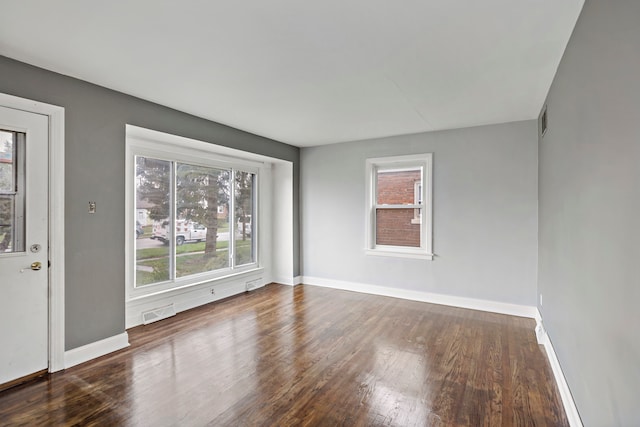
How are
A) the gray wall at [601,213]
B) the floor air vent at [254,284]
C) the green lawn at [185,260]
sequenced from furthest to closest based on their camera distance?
the floor air vent at [254,284] < the green lawn at [185,260] < the gray wall at [601,213]

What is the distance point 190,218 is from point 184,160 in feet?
2.62

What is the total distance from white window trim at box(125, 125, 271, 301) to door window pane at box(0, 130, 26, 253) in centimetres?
95

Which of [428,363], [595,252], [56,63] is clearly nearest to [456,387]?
[428,363]

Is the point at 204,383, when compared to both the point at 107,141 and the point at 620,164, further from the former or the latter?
the point at 620,164

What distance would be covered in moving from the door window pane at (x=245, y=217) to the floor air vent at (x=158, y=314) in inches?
52.2

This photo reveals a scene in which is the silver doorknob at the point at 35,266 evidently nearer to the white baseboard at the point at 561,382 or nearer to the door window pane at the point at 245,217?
A: the door window pane at the point at 245,217

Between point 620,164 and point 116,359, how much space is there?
381 cm

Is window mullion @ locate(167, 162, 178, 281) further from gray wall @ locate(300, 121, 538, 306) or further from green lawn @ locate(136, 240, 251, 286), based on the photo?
gray wall @ locate(300, 121, 538, 306)

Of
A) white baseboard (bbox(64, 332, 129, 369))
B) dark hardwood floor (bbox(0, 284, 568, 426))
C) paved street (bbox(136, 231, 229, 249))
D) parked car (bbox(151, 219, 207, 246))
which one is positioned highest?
parked car (bbox(151, 219, 207, 246))

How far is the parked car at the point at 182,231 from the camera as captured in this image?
13.3ft

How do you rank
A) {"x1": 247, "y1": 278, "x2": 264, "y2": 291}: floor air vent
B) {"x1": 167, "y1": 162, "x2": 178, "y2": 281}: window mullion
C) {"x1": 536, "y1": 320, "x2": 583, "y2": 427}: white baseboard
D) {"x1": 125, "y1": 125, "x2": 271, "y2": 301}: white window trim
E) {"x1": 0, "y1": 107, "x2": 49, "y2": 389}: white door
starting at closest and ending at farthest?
{"x1": 536, "y1": 320, "x2": 583, "y2": 427}: white baseboard
{"x1": 0, "y1": 107, "x2": 49, "y2": 389}: white door
{"x1": 125, "y1": 125, "x2": 271, "y2": 301}: white window trim
{"x1": 167, "y1": 162, "x2": 178, "y2": 281}: window mullion
{"x1": 247, "y1": 278, "x2": 264, "y2": 291}: floor air vent

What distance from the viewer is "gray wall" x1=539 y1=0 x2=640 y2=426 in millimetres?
1159

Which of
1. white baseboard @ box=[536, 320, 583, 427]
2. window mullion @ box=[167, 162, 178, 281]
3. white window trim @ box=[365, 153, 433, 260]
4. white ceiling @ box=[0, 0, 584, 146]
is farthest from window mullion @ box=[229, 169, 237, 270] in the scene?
white baseboard @ box=[536, 320, 583, 427]

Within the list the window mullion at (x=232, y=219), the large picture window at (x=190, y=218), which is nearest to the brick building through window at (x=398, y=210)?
the large picture window at (x=190, y=218)
